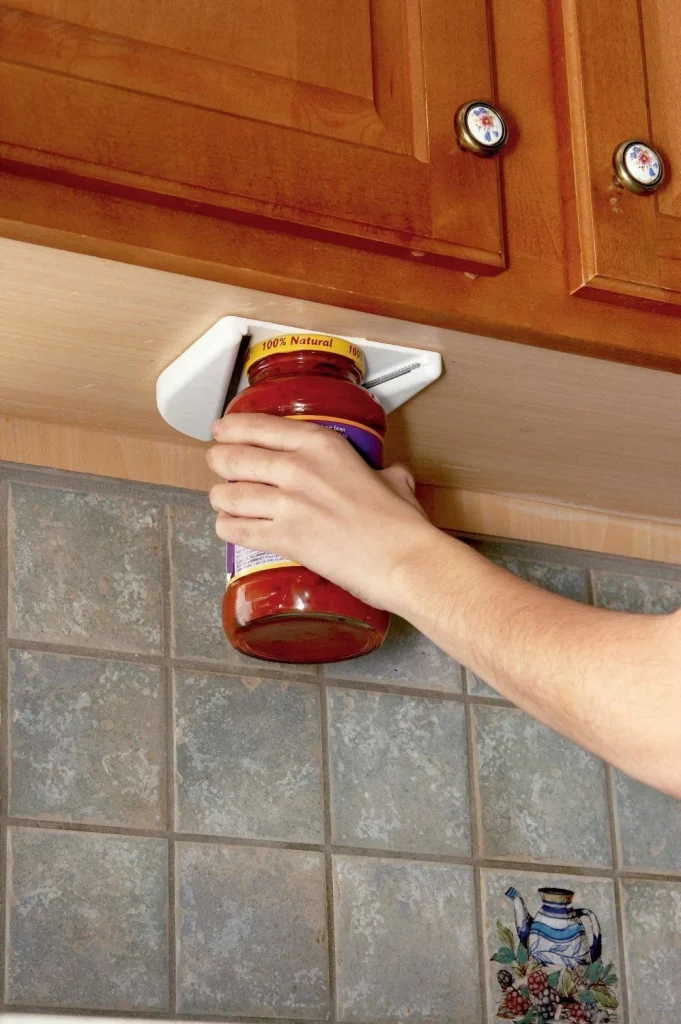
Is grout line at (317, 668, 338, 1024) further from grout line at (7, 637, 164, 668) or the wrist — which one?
the wrist

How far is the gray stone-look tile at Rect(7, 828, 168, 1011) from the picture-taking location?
108cm

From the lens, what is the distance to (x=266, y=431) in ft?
3.32

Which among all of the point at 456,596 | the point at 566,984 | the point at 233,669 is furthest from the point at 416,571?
the point at 566,984

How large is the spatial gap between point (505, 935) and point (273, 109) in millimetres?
784

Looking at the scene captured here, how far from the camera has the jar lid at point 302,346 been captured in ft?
3.43

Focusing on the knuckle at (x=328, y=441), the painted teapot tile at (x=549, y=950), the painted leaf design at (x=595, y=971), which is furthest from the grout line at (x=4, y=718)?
the painted leaf design at (x=595, y=971)

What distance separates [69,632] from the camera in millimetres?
1194

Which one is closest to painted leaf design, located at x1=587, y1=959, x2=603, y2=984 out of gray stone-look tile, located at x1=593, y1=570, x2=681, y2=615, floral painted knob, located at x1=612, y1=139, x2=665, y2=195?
gray stone-look tile, located at x1=593, y1=570, x2=681, y2=615

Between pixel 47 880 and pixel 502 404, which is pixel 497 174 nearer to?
pixel 502 404

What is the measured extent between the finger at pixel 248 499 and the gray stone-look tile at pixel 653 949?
24.5 inches

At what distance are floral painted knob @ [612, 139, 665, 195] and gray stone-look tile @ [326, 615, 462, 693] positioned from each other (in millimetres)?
489

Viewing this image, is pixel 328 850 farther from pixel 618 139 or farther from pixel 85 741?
pixel 618 139

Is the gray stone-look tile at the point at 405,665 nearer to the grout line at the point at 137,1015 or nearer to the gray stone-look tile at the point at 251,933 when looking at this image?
the gray stone-look tile at the point at 251,933

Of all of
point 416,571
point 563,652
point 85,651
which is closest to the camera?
point 563,652
